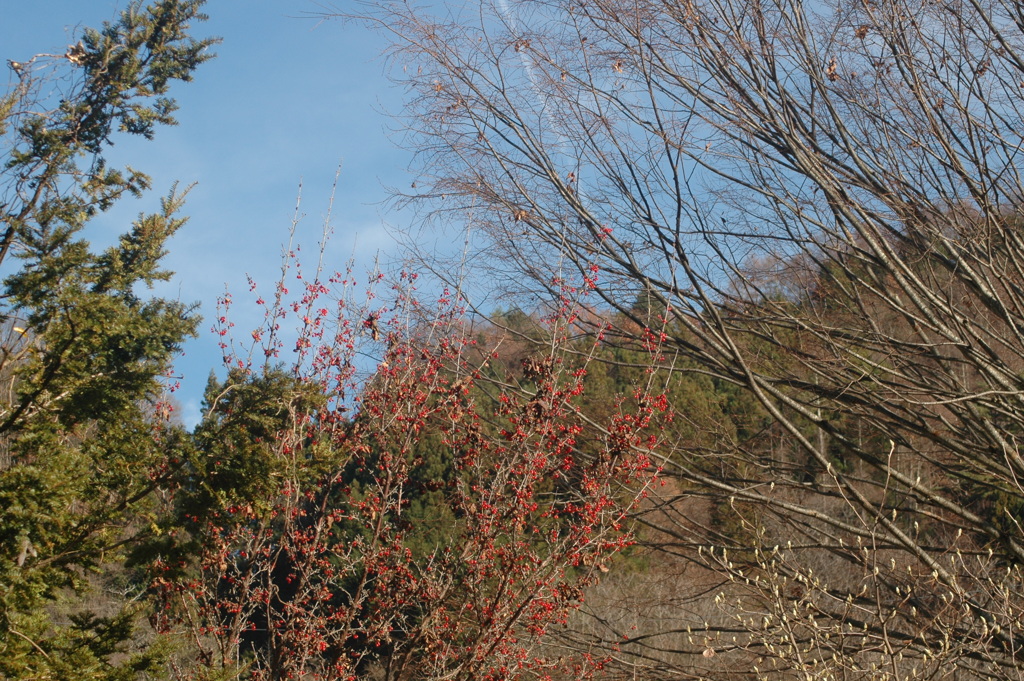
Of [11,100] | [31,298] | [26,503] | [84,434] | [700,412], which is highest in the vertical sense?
[11,100]

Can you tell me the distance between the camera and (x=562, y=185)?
482 centimetres

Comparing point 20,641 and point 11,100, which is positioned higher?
point 11,100

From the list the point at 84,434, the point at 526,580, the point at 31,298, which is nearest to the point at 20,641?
the point at 84,434

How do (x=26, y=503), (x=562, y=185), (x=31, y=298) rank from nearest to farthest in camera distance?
(x=562, y=185) → (x=26, y=503) → (x=31, y=298)

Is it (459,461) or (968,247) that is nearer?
(968,247)

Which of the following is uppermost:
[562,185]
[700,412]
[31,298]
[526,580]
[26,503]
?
[31,298]

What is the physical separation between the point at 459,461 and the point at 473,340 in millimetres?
823

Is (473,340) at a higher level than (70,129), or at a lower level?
lower

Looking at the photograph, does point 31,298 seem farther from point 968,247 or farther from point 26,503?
point 968,247

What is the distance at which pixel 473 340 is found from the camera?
18.7 feet

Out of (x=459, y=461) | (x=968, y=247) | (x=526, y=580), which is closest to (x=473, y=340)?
(x=459, y=461)

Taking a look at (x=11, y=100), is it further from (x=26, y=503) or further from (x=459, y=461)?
(x=459, y=461)

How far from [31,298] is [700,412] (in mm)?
5865

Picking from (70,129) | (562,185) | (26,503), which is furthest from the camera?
(70,129)
